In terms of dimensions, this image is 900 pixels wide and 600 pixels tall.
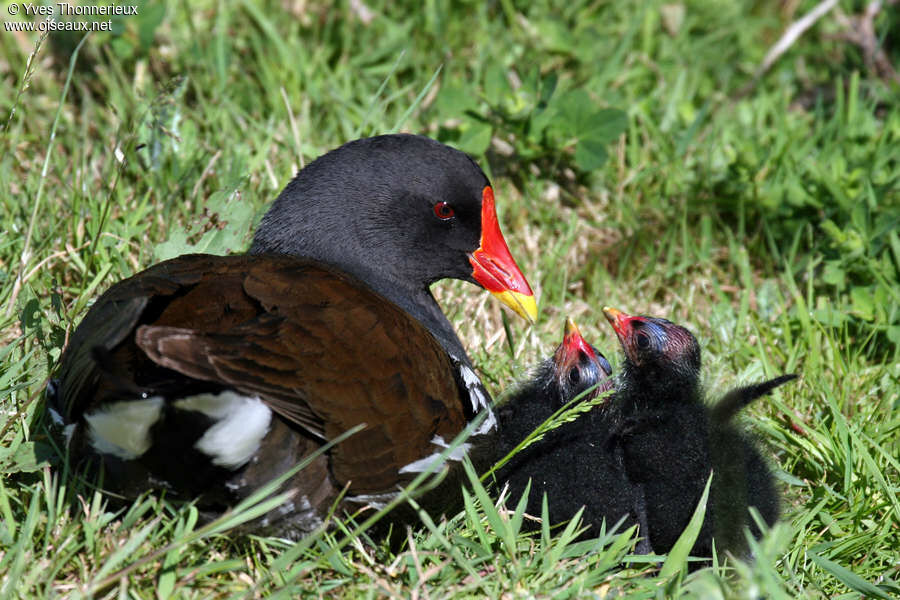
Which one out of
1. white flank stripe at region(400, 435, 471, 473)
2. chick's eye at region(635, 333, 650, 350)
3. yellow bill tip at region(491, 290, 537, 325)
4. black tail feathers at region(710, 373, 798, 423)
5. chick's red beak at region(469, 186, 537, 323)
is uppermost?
chick's red beak at region(469, 186, 537, 323)

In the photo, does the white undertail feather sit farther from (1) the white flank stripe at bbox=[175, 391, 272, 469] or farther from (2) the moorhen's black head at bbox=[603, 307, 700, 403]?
(1) the white flank stripe at bbox=[175, 391, 272, 469]

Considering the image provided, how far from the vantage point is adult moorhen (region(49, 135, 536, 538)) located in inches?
81.4

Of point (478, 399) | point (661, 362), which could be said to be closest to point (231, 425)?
point (478, 399)

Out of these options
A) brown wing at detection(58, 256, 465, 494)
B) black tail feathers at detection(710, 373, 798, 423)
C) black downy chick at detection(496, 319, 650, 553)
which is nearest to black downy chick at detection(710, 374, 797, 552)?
black tail feathers at detection(710, 373, 798, 423)

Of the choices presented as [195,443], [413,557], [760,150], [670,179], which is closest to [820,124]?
[760,150]

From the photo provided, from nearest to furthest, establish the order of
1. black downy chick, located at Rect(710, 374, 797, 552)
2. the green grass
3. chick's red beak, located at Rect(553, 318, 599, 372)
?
the green grass < black downy chick, located at Rect(710, 374, 797, 552) < chick's red beak, located at Rect(553, 318, 599, 372)

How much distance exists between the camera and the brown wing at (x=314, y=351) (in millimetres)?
2119

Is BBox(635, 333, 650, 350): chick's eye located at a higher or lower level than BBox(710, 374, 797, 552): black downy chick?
higher

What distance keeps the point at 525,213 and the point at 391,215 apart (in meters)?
1.20

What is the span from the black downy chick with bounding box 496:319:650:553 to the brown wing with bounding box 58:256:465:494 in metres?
0.39

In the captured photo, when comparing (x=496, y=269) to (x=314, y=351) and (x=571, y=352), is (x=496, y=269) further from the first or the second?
(x=314, y=351)

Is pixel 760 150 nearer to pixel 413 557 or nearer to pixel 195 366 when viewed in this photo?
pixel 413 557

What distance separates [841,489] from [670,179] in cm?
165

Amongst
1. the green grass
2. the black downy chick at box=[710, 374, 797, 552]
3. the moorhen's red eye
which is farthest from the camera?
the moorhen's red eye
